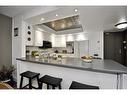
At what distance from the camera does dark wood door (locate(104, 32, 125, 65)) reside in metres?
5.13

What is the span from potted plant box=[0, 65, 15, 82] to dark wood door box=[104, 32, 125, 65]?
4558mm

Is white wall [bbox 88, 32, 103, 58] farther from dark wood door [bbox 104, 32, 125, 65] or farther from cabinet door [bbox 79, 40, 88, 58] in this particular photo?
dark wood door [bbox 104, 32, 125, 65]

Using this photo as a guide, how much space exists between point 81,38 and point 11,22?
3372 mm

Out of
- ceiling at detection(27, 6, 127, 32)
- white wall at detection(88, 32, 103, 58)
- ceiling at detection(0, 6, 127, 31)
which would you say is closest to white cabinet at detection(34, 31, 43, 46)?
ceiling at detection(0, 6, 127, 31)

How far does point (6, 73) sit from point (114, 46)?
16.7 feet

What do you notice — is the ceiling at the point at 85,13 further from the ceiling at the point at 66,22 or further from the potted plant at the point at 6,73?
the potted plant at the point at 6,73

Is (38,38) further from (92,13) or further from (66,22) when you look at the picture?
(92,13)

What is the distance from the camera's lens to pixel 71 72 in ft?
6.02

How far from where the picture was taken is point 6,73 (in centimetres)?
296

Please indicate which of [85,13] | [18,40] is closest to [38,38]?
[18,40]

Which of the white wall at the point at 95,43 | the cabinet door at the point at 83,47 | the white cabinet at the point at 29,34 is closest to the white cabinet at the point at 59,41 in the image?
the cabinet door at the point at 83,47

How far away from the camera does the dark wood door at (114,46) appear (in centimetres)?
513
